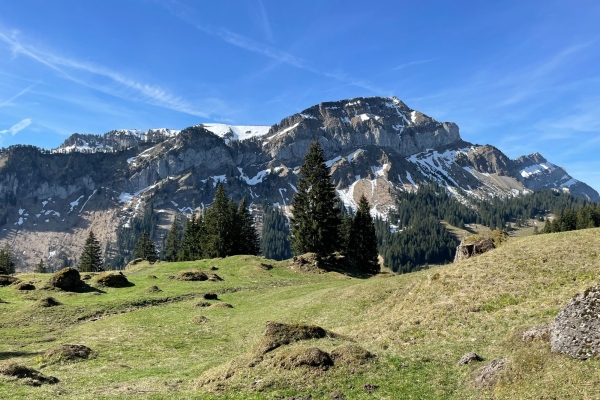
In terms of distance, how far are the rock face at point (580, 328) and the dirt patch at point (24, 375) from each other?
2290 centimetres

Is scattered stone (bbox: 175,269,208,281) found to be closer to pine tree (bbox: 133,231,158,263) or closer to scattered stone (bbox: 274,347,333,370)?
scattered stone (bbox: 274,347,333,370)

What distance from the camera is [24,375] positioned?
18.2m

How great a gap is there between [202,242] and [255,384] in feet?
280

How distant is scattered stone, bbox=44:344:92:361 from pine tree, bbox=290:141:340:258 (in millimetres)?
50383

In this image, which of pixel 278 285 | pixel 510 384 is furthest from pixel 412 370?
pixel 278 285

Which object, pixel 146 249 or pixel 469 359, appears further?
pixel 146 249

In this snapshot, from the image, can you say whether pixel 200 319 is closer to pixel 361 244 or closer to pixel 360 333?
pixel 360 333

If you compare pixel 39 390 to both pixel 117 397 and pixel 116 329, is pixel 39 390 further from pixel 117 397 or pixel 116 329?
pixel 116 329

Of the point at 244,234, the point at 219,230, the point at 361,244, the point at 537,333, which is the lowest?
the point at 537,333

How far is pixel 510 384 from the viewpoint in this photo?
43.4ft

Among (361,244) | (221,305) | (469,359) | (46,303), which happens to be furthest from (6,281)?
(361,244)

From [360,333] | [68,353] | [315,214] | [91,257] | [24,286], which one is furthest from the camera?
[91,257]

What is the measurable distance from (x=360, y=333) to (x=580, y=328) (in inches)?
571

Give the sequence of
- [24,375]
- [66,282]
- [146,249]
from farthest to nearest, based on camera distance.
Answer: [146,249]
[66,282]
[24,375]
